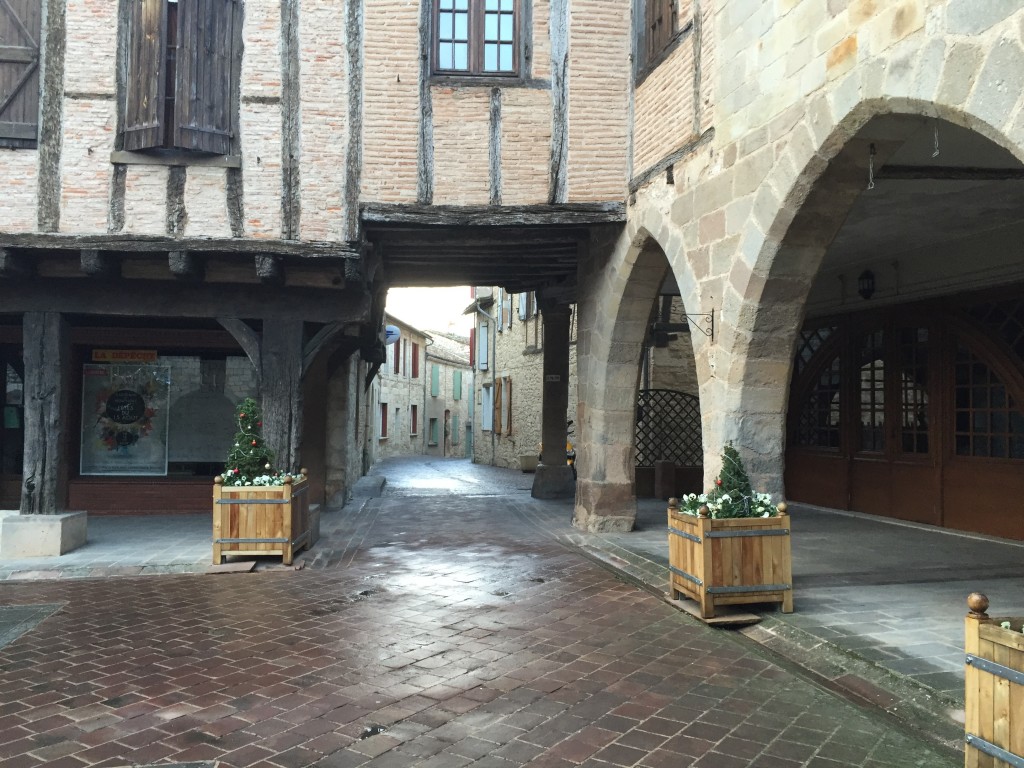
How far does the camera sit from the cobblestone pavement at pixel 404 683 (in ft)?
10.9

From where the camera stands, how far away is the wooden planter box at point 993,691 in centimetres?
264

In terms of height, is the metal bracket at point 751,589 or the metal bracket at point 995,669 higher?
the metal bracket at point 995,669

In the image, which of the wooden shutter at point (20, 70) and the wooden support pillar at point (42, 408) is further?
the wooden support pillar at point (42, 408)

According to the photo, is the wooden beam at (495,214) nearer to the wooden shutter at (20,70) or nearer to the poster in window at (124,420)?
the wooden shutter at (20,70)

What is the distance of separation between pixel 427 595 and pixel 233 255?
12.7 ft

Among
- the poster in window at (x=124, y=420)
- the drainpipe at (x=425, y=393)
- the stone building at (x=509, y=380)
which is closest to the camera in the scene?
the poster in window at (x=124, y=420)

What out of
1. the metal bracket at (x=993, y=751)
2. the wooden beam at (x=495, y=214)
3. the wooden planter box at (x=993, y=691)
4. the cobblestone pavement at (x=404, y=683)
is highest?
the wooden beam at (x=495, y=214)

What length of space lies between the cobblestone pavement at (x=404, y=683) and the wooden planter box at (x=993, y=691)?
455 mm

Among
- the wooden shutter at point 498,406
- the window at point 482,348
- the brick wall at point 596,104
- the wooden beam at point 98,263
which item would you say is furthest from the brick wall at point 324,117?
the window at point 482,348

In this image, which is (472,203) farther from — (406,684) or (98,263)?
(406,684)

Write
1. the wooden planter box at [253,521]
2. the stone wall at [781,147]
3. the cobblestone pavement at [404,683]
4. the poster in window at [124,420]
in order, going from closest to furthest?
the cobblestone pavement at [404,683], the stone wall at [781,147], the wooden planter box at [253,521], the poster in window at [124,420]

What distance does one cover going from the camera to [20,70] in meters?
7.41

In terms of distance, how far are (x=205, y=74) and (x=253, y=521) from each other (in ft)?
13.9

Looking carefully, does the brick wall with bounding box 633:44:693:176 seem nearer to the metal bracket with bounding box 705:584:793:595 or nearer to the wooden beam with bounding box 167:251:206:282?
the metal bracket with bounding box 705:584:793:595
